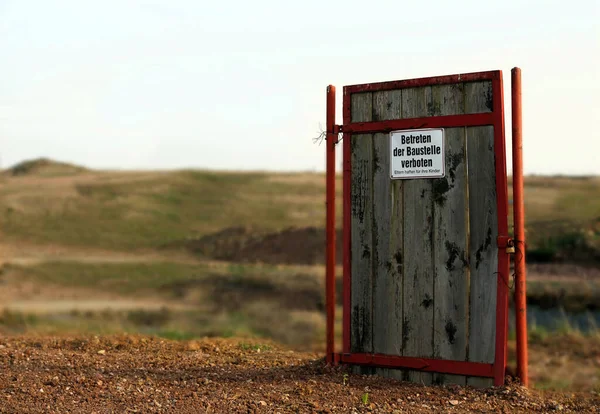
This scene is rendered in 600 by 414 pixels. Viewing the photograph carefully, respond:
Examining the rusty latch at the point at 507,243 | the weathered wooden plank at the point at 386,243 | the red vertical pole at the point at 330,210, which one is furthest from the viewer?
the red vertical pole at the point at 330,210

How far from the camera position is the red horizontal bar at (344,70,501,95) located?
20.9 ft

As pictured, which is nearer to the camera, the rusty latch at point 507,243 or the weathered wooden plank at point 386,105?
the rusty latch at point 507,243

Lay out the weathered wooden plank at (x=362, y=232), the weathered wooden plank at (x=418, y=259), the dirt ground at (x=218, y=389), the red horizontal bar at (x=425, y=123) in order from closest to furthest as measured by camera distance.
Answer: the dirt ground at (x=218, y=389) → the red horizontal bar at (x=425, y=123) → the weathered wooden plank at (x=418, y=259) → the weathered wooden plank at (x=362, y=232)

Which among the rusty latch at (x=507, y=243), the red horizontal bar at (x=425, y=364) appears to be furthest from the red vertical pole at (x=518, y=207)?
the red horizontal bar at (x=425, y=364)

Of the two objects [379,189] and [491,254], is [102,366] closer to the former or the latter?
[379,189]

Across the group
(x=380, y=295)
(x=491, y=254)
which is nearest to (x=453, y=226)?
(x=491, y=254)

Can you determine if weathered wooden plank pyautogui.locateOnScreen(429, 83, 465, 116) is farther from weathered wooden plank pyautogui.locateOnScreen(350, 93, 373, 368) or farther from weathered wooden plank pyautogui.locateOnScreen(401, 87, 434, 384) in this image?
weathered wooden plank pyautogui.locateOnScreen(350, 93, 373, 368)

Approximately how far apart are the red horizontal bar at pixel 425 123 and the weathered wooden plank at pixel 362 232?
71 mm

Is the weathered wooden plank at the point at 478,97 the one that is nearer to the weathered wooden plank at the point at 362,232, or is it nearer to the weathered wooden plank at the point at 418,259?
the weathered wooden plank at the point at 418,259

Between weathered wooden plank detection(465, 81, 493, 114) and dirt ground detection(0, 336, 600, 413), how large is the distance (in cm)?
243

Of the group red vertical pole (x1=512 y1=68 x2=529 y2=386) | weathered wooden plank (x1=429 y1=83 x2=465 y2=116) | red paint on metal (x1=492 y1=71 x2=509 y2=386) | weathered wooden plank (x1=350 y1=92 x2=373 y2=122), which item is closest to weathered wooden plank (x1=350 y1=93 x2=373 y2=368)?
weathered wooden plank (x1=350 y1=92 x2=373 y2=122)

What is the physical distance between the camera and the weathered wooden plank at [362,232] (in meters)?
6.86

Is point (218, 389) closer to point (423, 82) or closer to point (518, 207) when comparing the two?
point (518, 207)

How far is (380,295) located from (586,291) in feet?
37.1
